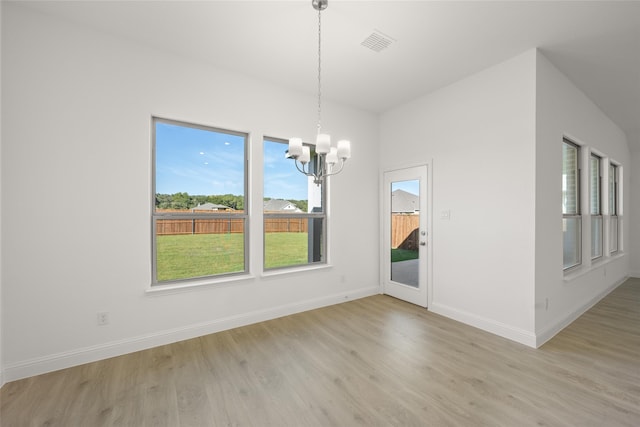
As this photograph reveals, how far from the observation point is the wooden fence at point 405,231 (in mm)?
4039

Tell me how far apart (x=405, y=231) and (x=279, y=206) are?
204 cm

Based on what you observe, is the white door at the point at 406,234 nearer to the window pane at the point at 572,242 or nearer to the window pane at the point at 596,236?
the window pane at the point at 572,242

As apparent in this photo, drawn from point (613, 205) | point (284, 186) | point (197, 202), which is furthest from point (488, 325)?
point (613, 205)

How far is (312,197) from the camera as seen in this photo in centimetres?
408

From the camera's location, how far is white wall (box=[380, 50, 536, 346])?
9.30ft

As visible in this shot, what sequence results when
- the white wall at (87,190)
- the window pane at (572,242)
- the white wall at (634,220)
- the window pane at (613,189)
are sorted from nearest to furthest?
1. the white wall at (87,190)
2. the window pane at (572,242)
3. the window pane at (613,189)
4. the white wall at (634,220)

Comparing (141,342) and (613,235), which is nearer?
(141,342)

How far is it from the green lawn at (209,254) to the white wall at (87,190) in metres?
0.22

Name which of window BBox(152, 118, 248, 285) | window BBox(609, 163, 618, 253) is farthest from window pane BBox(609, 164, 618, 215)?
window BBox(152, 118, 248, 285)


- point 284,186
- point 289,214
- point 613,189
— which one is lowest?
point 289,214

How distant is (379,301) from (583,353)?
2.29 metres

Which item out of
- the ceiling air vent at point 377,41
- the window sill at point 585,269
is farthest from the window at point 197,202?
the window sill at point 585,269

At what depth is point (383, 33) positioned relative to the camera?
2.57 m

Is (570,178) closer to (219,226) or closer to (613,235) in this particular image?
(613,235)
